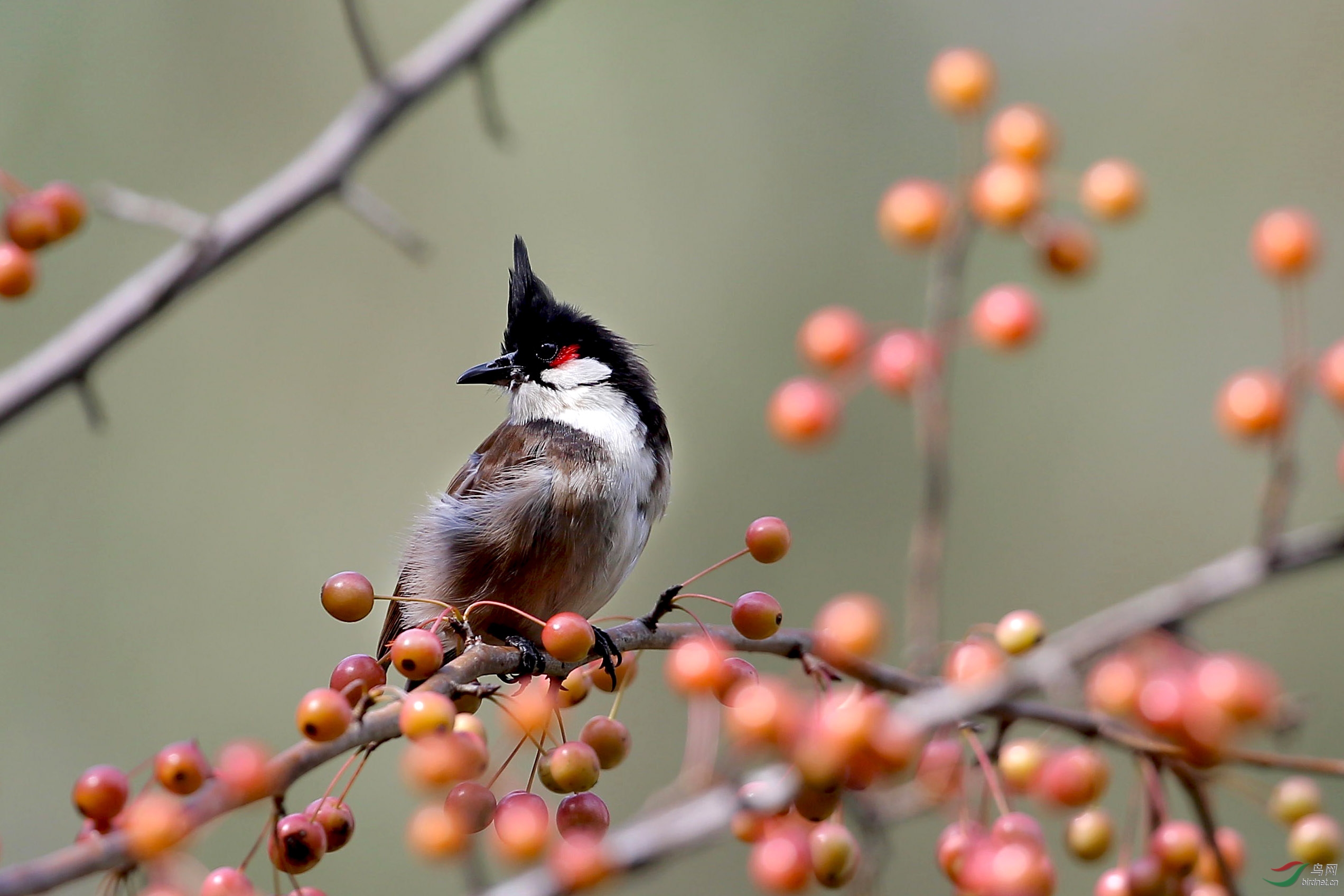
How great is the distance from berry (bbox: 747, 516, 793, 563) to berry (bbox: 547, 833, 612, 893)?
2.91 feet

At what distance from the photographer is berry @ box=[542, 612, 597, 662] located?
1615 millimetres

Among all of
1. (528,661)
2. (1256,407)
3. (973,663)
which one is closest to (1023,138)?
(1256,407)

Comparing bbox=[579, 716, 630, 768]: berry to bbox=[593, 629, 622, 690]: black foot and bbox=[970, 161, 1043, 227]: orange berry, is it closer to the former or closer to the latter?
bbox=[593, 629, 622, 690]: black foot

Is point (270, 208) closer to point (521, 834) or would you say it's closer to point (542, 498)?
point (521, 834)

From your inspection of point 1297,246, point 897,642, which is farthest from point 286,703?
point 1297,246

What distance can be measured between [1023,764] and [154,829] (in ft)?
3.05

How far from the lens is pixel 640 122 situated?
282 inches

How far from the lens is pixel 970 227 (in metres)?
1.24

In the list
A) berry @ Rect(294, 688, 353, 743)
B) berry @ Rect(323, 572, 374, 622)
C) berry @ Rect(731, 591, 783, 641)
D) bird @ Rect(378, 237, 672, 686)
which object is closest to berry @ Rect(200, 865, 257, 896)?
berry @ Rect(294, 688, 353, 743)

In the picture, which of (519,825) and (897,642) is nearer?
(519,825)

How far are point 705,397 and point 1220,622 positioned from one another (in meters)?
2.68

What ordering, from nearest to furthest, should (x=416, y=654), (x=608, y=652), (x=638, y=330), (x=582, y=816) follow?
(x=416, y=654), (x=582, y=816), (x=608, y=652), (x=638, y=330)

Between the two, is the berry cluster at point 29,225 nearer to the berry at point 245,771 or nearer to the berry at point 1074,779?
the berry at point 245,771

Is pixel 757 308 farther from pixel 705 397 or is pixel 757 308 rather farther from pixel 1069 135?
pixel 1069 135
